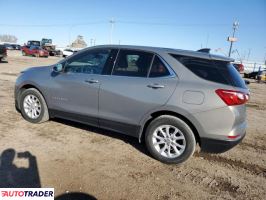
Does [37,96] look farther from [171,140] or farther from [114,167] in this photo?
[171,140]

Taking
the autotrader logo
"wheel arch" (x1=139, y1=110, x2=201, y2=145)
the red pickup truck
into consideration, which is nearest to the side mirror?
"wheel arch" (x1=139, y1=110, x2=201, y2=145)

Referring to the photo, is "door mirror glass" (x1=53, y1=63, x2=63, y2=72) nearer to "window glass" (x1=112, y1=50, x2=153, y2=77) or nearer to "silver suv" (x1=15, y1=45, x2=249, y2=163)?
"silver suv" (x1=15, y1=45, x2=249, y2=163)

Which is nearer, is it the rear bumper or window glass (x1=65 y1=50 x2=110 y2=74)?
the rear bumper

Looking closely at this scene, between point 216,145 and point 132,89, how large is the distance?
1540mm

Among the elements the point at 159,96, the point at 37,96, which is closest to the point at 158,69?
the point at 159,96

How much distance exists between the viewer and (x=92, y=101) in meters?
5.14

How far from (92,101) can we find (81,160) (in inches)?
45.9

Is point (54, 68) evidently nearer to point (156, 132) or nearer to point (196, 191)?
point (156, 132)

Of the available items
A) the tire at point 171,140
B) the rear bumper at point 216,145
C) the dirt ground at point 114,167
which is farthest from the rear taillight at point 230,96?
the dirt ground at point 114,167

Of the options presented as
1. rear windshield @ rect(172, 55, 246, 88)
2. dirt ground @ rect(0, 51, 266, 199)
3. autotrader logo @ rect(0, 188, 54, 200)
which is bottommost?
dirt ground @ rect(0, 51, 266, 199)

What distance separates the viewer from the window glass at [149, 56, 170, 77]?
4.57 meters

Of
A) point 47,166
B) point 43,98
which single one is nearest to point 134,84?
point 47,166

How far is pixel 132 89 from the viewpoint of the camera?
4691mm

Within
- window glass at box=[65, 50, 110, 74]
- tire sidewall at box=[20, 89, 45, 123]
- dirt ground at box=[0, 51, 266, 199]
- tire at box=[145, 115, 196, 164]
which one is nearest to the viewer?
dirt ground at box=[0, 51, 266, 199]
